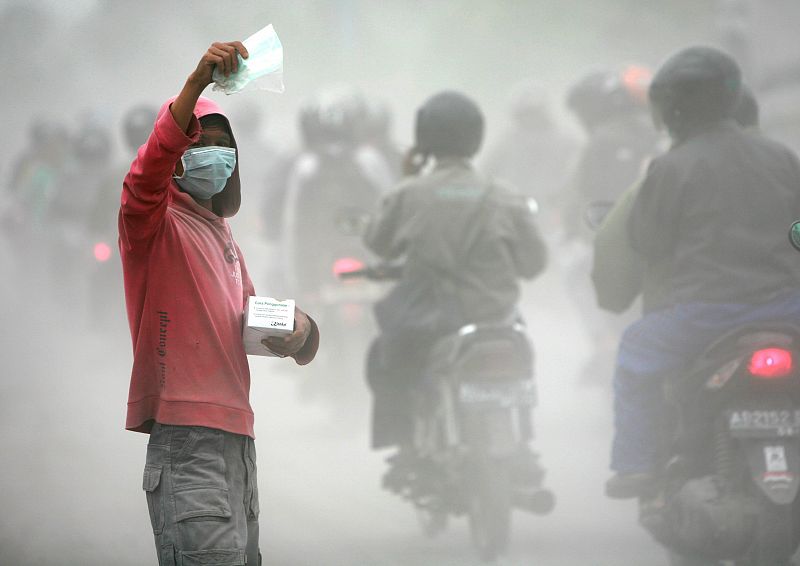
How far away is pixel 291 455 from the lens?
6.23 metres

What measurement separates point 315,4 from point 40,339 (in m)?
2.54

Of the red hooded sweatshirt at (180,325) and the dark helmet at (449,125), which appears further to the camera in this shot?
the dark helmet at (449,125)

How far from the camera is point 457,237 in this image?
4.90 meters

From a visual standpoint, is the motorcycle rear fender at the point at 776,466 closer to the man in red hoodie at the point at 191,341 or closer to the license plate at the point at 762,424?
the license plate at the point at 762,424

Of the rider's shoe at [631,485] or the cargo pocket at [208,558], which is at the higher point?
the rider's shoe at [631,485]

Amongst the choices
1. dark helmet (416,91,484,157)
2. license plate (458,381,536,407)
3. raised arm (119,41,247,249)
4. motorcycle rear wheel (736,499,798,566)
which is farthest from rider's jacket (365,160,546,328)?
raised arm (119,41,247,249)

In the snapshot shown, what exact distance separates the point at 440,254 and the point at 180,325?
2361 millimetres

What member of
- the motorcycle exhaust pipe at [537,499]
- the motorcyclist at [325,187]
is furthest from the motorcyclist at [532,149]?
the motorcycle exhaust pipe at [537,499]

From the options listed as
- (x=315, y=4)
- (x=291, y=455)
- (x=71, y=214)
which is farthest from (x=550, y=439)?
(x=71, y=214)

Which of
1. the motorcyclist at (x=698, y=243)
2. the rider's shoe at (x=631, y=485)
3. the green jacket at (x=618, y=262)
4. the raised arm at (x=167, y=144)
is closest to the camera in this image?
the raised arm at (x=167, y=144)

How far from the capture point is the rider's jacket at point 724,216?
4074 mm

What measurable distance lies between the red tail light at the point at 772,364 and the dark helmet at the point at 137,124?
14.2ft

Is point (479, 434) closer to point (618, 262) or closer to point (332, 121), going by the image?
point (618, 262)

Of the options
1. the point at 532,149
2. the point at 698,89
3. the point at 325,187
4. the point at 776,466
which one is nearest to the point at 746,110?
the point at 698,89
